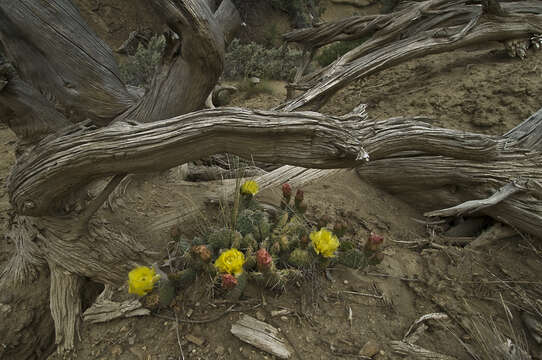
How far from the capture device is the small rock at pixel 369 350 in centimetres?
171

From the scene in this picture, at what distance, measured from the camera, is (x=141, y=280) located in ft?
5.71

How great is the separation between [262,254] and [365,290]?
2.72 feet

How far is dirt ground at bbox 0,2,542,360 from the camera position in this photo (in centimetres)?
179

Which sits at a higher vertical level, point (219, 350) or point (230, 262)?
point (230, 262)

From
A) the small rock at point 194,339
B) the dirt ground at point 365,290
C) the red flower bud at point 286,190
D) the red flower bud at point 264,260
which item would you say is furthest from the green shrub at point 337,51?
the small rock at point 194,339

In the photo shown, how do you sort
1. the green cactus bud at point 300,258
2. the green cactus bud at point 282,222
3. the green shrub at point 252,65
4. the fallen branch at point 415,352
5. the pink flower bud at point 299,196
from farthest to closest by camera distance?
the green shrub at point 252,65 < the pink flower bud at point 299,196 < the green cactus bud at point 282,222 < the green cactus bud at point 300,258 < the fallen branch at point 415,352

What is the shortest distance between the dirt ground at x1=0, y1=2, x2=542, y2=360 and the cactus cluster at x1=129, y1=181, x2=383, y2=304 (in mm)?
119

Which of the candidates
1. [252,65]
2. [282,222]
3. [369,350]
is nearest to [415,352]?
[369,350]

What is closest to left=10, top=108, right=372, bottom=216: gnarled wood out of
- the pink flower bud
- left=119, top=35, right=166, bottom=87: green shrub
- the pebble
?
the pink flower bud

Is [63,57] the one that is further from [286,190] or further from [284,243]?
[284,243]

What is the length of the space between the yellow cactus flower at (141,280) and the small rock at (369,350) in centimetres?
118

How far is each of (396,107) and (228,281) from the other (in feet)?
12.4

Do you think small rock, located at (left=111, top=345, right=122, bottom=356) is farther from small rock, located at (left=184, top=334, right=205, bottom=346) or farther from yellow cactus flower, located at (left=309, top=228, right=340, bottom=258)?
yellow cactus flower, located at (left=309, top=228, right=340, bottom=258)

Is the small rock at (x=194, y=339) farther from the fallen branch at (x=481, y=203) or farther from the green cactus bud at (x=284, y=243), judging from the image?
the fallen branch at (x=481, y=203)
